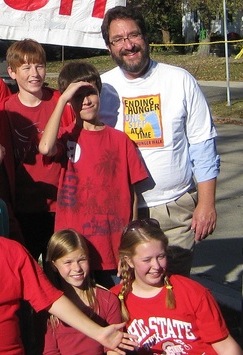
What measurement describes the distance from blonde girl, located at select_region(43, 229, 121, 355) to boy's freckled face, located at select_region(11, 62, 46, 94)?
749 mm

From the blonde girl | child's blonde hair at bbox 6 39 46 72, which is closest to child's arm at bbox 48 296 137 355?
the blonde girl

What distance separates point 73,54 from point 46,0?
31149 mm

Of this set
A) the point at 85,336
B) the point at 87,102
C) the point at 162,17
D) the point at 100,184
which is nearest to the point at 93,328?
the point at 85,336

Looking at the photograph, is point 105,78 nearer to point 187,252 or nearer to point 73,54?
point 187,252

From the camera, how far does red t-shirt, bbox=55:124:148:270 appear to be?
3930 mm

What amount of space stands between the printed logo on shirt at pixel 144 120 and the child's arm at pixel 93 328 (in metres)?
1.07

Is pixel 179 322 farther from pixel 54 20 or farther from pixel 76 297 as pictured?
pixel 54 20

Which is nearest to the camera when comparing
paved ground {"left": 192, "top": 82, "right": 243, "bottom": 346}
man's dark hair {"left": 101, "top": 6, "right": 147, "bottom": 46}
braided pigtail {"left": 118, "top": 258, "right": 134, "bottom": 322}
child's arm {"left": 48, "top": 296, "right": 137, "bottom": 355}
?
child's arm {"left": 48, "top": 296, "right": 137, "bottom": 355}

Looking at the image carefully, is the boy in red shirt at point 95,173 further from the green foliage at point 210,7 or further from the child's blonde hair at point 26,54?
the green foliage at point 210,7

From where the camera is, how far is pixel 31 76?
4051 mm

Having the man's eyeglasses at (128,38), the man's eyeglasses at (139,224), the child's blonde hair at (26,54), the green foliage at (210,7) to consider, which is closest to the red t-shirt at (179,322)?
the man's eyeglasses at (139,224)

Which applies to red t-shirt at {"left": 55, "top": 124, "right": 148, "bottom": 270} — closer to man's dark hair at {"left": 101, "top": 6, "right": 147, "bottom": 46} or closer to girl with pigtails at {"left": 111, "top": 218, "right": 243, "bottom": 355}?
girl with pigtails at {"left": 111, "top": 218, "right": 243, "bottom": 355}

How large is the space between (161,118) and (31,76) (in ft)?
2.20

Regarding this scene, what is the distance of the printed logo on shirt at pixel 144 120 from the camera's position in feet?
13.3
